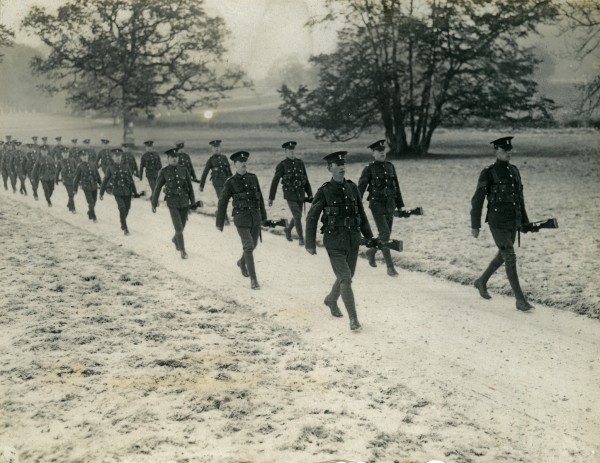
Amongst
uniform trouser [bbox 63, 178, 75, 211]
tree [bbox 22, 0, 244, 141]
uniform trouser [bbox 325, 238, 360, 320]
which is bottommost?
uniform trouser [bbox 325, 238, 360, 320]

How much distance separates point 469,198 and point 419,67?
14.1 metres

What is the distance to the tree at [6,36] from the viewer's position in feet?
31.7

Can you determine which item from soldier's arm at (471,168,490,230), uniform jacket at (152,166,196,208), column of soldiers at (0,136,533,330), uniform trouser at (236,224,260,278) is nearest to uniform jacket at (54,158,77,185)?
column of soldiers at (0,136,533,330)

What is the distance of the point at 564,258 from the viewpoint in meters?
9.58

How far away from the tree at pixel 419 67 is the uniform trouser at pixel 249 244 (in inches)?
678

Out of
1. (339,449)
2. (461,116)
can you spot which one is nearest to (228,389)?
(339,449)

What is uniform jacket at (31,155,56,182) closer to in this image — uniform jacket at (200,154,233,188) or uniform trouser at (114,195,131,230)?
uniform trouser at (114,195,131,230)

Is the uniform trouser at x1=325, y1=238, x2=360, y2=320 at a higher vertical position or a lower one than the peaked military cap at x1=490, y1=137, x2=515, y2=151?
lower

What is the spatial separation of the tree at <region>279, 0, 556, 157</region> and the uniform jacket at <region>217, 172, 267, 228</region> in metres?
17.0

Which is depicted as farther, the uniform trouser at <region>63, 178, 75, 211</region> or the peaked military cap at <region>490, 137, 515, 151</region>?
the uniform trouser at <region>63, 178, 75, 211</region>

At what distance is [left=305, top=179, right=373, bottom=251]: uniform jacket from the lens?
674 centimetres

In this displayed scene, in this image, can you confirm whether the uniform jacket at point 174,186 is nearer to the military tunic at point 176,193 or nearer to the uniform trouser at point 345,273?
the military tunic at point 176,193

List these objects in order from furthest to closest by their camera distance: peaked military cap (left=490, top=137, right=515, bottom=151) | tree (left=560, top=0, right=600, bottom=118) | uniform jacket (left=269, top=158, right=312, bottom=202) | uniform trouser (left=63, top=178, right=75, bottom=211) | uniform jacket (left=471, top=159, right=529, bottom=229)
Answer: uniform trouser (left=63, top=178, right=75, bottom=211)
tree (left=560, top=0, right=600, bottom=118)
uniform jacket (left=269, top=158, right=312, bottom=202)
uniform jacket (left=471, top=159, right=529, bottom=229)
peaked military cap (left=490, top=137, right=515, bottom=151)

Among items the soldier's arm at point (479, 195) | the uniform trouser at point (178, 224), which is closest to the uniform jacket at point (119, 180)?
the uniform trouser at point (178, 224)
